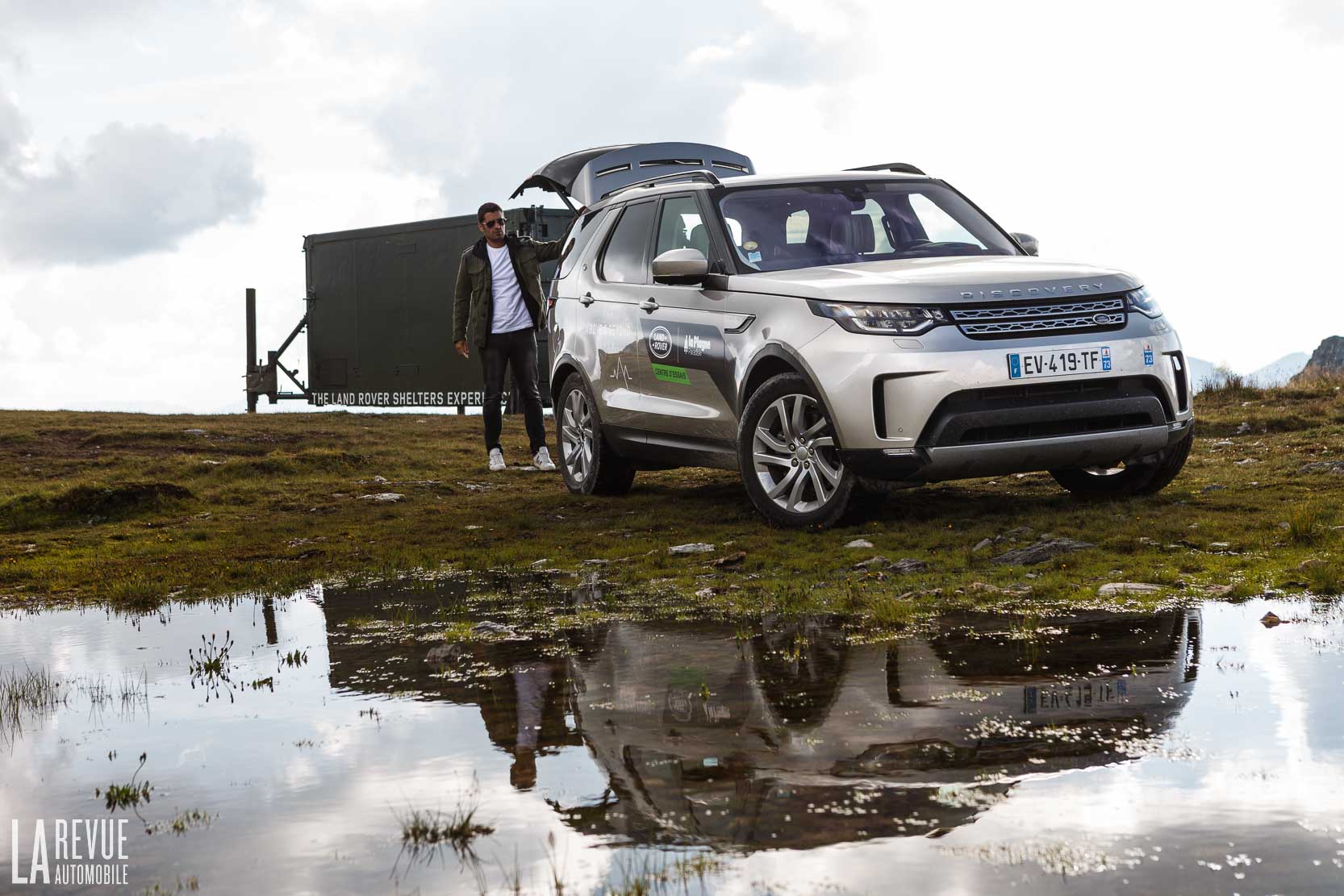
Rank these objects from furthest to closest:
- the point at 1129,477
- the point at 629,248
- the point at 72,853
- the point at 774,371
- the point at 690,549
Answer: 1. the point at 629,248
2. the point at 1129,477
3. the point at 774,371
4. the point at 690,549
5. the point at 72,853

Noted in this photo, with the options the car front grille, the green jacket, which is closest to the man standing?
the green jacket

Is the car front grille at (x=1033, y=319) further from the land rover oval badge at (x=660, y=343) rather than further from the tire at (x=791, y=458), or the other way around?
the land rover oval badge at (x=660, y=343)

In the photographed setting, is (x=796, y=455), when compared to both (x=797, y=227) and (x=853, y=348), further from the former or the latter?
(x=797, y=227)

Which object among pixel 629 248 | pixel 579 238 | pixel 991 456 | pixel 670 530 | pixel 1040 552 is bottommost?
pixel 1040 552

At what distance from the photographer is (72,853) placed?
2.90 meters

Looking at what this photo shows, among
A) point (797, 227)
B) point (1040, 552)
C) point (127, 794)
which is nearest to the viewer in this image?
point (127, 794)

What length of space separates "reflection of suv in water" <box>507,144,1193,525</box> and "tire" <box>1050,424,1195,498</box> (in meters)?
0.01

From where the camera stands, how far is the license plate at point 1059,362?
695 centimetres

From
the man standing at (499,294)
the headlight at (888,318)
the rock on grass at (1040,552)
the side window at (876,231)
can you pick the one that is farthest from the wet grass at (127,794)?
the man standing at (499,294)

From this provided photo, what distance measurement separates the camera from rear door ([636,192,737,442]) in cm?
814

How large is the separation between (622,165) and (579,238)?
1.43 m

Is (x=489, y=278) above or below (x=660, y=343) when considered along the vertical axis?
above

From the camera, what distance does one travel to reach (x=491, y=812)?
9.83ft

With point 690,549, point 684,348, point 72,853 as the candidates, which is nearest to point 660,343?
point 684,348
